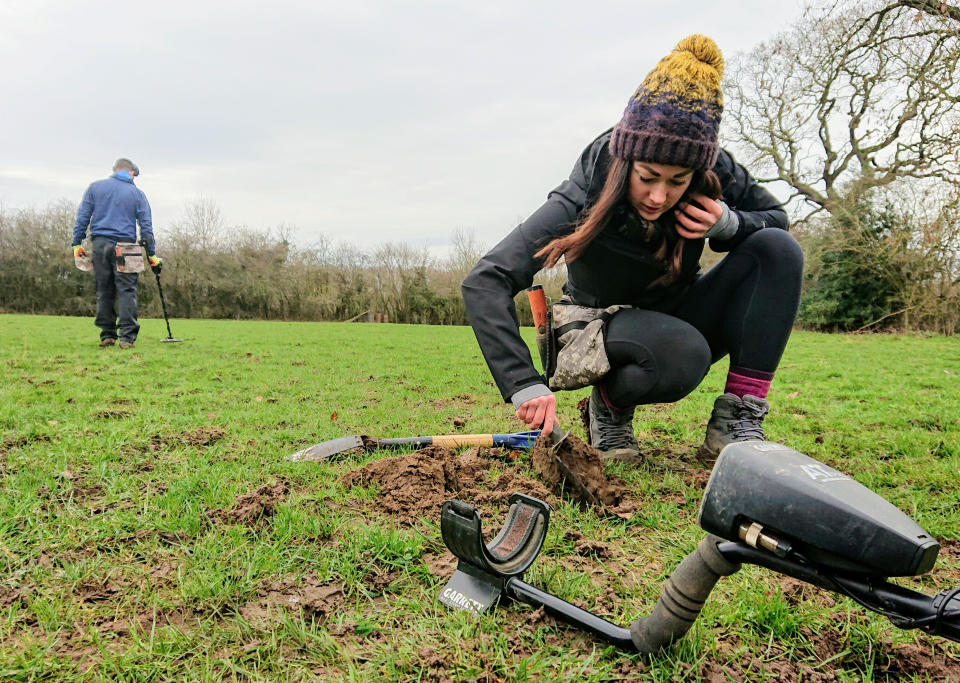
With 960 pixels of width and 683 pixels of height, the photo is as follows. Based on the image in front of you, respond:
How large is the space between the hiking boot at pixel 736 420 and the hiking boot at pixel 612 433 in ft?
1.35

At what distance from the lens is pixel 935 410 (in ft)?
15.0

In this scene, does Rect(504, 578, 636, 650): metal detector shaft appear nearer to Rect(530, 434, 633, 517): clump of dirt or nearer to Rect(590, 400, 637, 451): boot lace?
Rect(530, 434, 633, 517): clump of dirt

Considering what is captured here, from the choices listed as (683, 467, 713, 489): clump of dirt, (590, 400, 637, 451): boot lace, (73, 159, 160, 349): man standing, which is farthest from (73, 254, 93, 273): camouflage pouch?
(683, 467, 713, 489): clump of dirt

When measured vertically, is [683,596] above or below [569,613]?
above

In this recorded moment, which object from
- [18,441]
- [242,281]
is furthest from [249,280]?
[18,441]

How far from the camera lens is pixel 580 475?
2.45 m

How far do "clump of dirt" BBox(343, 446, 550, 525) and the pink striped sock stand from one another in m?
1.13

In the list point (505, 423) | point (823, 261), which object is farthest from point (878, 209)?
point (505, 423)

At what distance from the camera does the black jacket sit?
7.50 ft

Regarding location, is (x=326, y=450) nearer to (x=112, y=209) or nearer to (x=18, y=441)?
(x=18, y=441)

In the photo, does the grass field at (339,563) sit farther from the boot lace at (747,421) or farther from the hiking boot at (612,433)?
the boot lace at (747,421)

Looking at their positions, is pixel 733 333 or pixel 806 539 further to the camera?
pixel 733 333

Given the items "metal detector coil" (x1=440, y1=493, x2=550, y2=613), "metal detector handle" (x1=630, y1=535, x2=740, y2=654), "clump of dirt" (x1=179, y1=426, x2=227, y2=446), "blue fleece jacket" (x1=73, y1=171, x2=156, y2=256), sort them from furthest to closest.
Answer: "blue fleece jacket" (x1=73, y1=171, x2=156, y2=256), "clump of dirt" (x1=179, y1=426, x2=227, y2=446), "metal detector coil" (x1=440, y1=493, x2=550, y2=613), "metal detector handle" (x1=630, y1=535, x2=740, y2=654)

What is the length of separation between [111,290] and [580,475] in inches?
324
